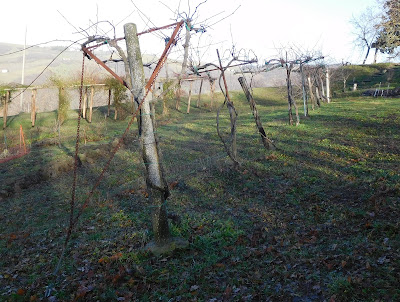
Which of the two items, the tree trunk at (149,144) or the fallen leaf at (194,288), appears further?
the tree trunk at (149,144)

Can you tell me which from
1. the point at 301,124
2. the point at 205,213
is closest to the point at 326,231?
the point at 205,213

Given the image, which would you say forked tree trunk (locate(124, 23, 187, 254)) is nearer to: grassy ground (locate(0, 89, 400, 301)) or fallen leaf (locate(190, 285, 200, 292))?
grassy ground (locate(0, 89, 400, 301))

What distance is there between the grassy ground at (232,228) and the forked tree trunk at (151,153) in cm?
41

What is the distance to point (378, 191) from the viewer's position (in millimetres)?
7410

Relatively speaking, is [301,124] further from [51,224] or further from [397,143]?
[51,224]

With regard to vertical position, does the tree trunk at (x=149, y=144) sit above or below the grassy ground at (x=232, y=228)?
above

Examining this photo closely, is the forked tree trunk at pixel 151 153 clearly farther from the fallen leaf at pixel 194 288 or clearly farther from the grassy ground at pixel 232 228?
the fallen leaf at pixel 194 288

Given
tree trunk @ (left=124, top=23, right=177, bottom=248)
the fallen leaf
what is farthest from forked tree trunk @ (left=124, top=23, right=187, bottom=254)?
the fallen leaf

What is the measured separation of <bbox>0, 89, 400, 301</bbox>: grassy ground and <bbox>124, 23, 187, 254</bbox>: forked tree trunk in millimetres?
407

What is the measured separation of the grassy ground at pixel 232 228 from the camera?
188 inches

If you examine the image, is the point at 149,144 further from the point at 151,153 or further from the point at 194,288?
the point at 194,288

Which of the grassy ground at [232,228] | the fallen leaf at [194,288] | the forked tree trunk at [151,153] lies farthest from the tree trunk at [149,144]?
the fallen leaf at [194,288]

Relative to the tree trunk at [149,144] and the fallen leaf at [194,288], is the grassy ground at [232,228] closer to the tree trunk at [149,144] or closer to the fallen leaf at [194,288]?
the fallen leaf at [194,288]

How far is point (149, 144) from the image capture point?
226 inches
